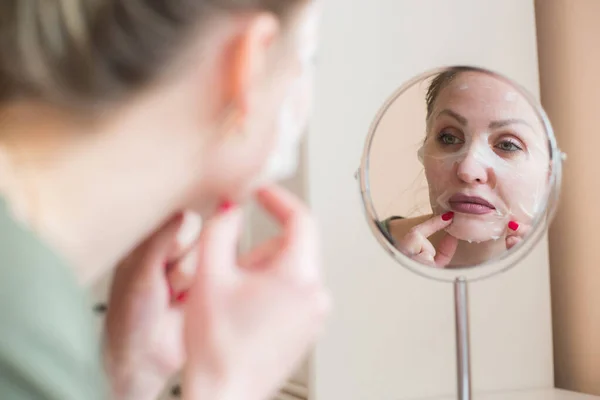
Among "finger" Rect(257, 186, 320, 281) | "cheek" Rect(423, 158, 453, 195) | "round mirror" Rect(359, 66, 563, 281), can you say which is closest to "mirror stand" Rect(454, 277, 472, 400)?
"round mirror" Rect(359, 66, 563, 281)

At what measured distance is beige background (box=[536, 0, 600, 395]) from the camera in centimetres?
116

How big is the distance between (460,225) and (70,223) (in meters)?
0.53

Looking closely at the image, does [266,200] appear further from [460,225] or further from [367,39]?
[367,39]

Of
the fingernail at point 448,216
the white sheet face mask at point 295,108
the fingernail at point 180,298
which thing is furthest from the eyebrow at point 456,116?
the fingernail at point 180,298

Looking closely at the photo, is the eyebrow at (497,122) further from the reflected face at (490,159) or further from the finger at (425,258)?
the finger at (425,258)

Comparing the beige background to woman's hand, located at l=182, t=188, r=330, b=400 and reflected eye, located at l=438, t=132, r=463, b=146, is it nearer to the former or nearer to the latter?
reflected eye, located at l=438, t=132, r=463, b=146

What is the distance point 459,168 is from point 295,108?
31 cm

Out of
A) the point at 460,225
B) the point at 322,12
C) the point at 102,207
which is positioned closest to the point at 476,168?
the point at 460,225

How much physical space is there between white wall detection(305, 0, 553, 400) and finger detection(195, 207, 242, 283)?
1.26ft

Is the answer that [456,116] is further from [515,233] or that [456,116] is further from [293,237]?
[293,237]

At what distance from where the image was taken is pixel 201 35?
1.52 ft

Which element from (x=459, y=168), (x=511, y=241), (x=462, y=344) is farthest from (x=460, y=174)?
(x=462, y=344)

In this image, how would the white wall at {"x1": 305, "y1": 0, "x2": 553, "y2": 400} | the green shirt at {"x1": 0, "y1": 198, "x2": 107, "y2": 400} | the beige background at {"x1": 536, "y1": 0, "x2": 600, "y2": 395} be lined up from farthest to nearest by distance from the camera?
the beige background at {"x1": 536, "y1": 0, "x2": 600, "y2": 395}, the white wall at {"x1": 305, "y1": 0, "x2": 553, "y2": 400}, the green shirt at {"x1": 0, "y1": 198, "x2": 107, "y2": 400}

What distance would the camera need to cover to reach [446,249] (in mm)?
816
